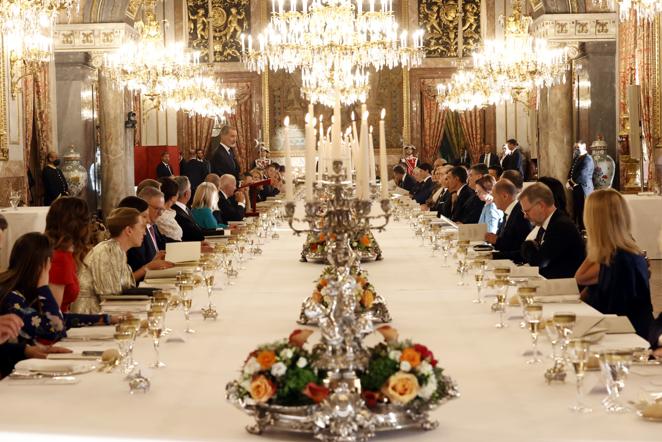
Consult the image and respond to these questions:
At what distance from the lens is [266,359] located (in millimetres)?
2902

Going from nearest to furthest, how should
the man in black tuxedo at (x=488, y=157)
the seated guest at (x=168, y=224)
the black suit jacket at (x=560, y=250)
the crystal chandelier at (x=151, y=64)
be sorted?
the black suit jacket at (x=560, y=250) → the seated guest at (x=168, y=224) → the crystal chandelier at (x=151, y=64) → the man in black tuxedo at (x=488, y=157)

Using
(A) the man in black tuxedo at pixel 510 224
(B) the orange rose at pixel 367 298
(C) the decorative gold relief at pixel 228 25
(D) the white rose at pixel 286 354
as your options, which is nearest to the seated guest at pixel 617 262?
(B) the orange rose at pixel 367 298

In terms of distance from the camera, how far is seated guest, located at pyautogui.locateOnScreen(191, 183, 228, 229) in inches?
434

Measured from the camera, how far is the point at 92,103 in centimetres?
1964

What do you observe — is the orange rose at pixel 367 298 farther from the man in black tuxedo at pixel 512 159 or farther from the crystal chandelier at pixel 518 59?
the man in black tuxedo at pixel 512 159

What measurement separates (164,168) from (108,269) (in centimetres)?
1599

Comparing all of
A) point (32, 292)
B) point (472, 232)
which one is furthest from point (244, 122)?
point (32, 292)

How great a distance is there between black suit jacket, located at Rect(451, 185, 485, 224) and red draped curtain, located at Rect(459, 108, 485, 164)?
14.8 meters

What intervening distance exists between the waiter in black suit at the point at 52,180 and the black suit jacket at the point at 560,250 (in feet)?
36.8

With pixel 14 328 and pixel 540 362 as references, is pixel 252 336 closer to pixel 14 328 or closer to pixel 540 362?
pixel 14 328

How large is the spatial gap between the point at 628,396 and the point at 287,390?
1.04 metres

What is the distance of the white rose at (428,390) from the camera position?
288 cm


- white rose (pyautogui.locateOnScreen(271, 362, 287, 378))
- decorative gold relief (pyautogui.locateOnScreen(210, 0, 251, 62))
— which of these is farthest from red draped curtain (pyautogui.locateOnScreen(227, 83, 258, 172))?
white rose (pyautogui.locateOnScreen(271, 362, 287, 378))

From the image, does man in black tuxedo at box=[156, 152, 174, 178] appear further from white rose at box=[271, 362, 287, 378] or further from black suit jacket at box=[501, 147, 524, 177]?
white rose at box=[271, 362, 287, 378]
